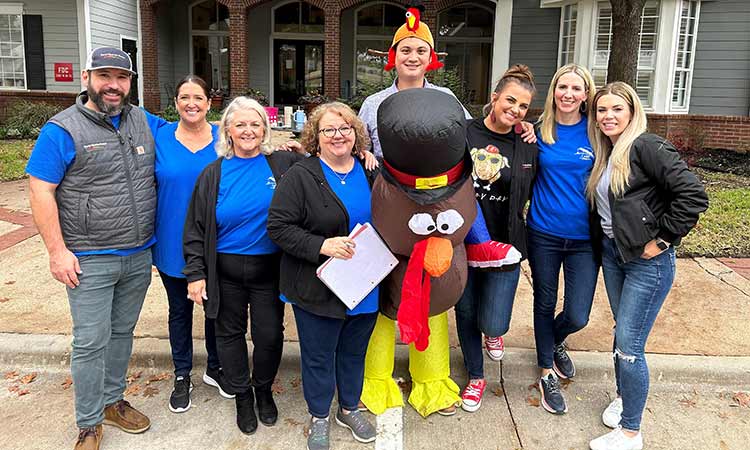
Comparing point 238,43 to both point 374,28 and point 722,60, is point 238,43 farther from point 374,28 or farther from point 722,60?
point 722,60

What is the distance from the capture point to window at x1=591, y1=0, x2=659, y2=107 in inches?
531

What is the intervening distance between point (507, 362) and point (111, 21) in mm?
14669

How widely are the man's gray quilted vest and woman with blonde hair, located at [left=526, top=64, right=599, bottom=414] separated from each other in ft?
7.00

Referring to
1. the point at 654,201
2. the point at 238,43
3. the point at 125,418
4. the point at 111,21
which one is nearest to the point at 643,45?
the point at 238,43

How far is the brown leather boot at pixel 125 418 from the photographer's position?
10.9 ft

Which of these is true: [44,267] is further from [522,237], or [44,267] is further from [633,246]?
[633,246]

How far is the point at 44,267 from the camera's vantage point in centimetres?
578

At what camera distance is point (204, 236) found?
3.12m

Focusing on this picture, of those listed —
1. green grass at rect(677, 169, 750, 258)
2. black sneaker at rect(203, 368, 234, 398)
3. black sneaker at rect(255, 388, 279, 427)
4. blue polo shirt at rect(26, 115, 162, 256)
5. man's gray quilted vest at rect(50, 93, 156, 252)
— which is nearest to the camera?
blue polo shirt at rect(26, 115, 162, 256)

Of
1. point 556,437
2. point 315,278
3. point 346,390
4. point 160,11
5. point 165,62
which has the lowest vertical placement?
point 556,437

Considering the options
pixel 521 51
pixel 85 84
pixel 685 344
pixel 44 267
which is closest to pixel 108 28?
pixel 521 51

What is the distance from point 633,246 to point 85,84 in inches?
110

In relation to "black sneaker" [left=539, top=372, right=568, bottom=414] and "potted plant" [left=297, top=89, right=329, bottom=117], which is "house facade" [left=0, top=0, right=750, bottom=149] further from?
"black sneaker" [left=539, top=372, right=568, bottom=414]

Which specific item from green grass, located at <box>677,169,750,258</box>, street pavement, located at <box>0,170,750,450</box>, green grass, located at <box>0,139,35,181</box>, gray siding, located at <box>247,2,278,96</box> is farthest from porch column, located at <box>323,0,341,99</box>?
street pavement, located at <box>0,170,750,450</box>
